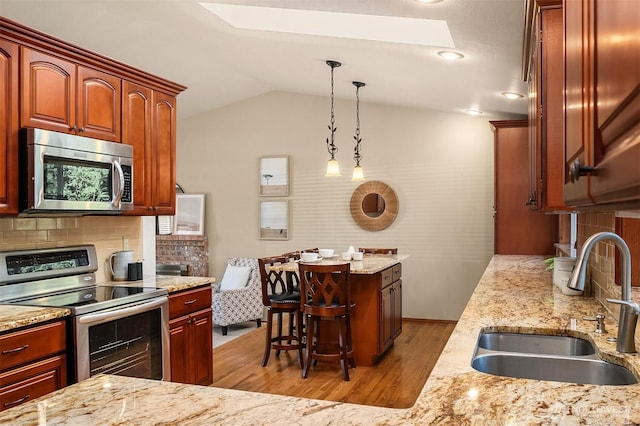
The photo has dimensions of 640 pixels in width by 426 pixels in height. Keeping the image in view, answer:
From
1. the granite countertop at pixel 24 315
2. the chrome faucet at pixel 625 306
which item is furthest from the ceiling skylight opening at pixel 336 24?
the granite countertop at pixel 24 315

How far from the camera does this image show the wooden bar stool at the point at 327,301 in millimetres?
4363

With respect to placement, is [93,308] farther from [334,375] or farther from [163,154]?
[334,375]

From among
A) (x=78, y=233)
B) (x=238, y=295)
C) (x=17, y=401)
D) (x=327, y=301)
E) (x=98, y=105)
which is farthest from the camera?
(x=238, y=295)

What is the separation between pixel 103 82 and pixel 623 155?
11.6 feet

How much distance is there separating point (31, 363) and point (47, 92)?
1507 millimetres

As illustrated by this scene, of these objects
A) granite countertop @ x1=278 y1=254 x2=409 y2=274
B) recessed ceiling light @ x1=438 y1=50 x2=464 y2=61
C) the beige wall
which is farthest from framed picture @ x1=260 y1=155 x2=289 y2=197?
recessed ceiling light @ x1=438 y1=50 x2=464 y2=61

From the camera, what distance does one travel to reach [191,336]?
384cm

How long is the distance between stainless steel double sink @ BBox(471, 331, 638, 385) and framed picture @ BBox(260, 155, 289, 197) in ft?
17.9

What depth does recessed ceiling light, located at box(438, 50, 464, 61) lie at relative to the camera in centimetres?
375

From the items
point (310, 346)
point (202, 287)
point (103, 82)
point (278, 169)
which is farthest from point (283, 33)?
point (278, 169)

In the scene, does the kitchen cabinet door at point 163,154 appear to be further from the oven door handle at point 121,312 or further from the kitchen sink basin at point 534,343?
the kitchen sink basin at point 534,343

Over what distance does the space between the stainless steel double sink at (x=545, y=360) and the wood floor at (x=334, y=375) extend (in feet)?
6.37

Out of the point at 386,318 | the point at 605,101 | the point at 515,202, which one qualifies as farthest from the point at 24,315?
the point at 515,202

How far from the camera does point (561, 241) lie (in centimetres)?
509
